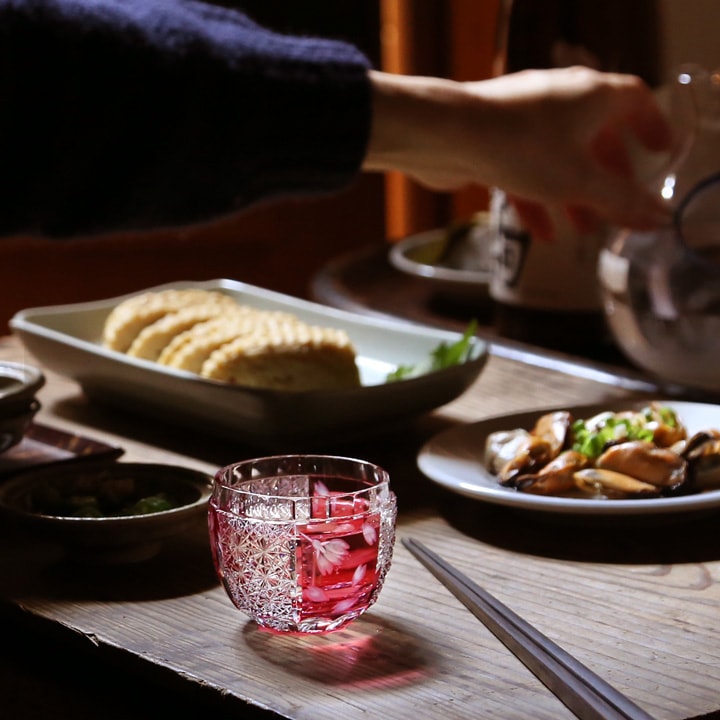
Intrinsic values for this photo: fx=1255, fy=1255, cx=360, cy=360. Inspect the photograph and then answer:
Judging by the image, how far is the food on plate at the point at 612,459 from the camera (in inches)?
29.0

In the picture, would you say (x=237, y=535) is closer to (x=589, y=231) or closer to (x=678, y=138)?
(x=678, y=138)

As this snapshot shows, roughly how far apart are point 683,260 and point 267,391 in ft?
1.20

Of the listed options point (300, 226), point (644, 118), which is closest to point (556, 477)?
point (644, 118)

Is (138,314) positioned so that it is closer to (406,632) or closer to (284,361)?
(284,361)

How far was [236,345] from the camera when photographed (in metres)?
0.93

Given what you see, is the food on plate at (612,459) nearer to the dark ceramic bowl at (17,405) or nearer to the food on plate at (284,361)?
the food on plate at (284,361)

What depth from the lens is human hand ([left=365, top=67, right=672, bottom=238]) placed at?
0.98 meters

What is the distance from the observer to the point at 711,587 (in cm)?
66

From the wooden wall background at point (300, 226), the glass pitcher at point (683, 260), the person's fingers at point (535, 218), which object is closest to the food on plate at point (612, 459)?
the glass pitcher at point (683, 260)

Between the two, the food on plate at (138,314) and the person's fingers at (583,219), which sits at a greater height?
the person's fingers at (583,219)

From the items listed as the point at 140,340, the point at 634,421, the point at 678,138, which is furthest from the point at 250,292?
the point at 634,421

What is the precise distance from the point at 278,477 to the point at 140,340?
0.39 m

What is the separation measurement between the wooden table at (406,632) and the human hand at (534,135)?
0.99 feet

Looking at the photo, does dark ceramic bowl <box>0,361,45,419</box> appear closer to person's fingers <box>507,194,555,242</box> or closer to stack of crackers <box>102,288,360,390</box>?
stack of crackers <box>102,288,360,390</box>
